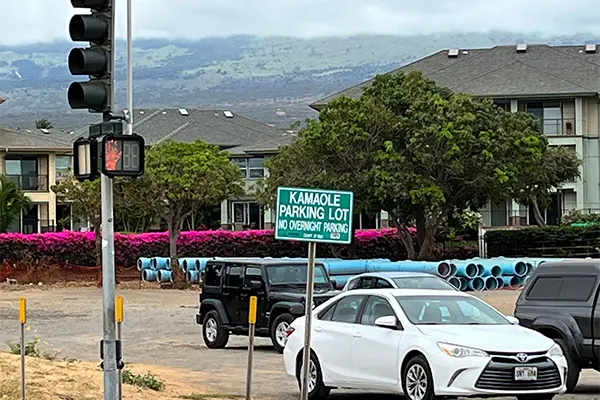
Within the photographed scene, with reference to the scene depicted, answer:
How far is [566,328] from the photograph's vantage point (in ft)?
56.2

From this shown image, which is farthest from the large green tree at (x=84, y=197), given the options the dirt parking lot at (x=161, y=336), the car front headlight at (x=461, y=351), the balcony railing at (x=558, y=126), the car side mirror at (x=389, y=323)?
the car front headlight at (x=461, y=351)

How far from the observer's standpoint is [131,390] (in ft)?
53.3

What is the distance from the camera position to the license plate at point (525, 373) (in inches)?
559

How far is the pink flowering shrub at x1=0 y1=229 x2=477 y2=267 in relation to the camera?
57.1m

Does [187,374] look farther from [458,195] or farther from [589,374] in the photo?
[458,195]

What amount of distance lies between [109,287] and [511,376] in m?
4.82

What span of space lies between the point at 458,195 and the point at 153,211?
12.6 meters

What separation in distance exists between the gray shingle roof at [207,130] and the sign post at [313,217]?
64483 millimetres

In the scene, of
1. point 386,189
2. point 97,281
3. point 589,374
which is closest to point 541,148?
point 386,189

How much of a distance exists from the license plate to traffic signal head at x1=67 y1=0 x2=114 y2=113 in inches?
221

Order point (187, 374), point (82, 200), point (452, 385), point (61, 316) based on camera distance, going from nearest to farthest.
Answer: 1. point (452, 385)
2. point (187, 374)
3. point (61, 316)
4. point (82, 200)

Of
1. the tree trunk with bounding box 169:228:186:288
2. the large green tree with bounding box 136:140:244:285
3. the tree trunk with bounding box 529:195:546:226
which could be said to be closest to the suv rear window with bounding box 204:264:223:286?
the large green tree with bounding box 136:140:244:285

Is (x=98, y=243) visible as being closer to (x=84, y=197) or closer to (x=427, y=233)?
(x=84, y=197)

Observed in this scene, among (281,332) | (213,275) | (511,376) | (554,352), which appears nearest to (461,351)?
(511,376)
